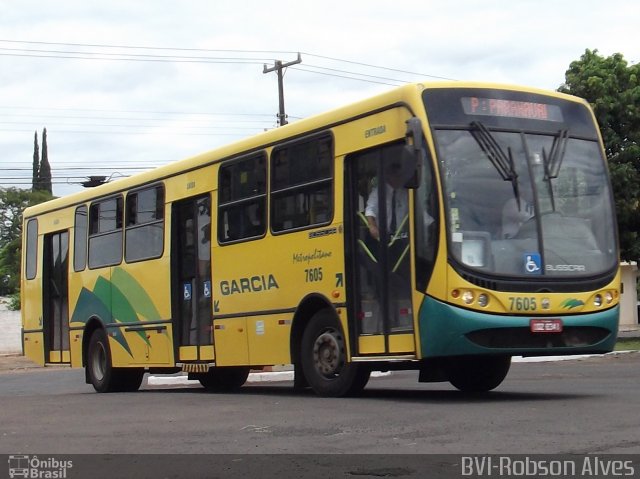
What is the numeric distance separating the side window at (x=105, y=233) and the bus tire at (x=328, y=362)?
225 inches

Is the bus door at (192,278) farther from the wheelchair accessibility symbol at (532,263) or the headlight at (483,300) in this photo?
the wheelchair accessibility symbol at (532,263)

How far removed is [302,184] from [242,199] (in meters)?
1.49

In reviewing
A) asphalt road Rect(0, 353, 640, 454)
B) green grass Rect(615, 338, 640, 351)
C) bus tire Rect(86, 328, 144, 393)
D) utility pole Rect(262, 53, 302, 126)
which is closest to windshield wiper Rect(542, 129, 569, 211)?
asphalt road Rect(0, 353, 640, 454)

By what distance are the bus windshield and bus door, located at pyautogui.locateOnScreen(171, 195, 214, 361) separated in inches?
197

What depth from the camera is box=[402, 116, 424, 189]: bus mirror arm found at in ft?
38.0

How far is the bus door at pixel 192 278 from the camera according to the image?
16.0 m

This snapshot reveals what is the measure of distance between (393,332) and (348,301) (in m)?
0.81

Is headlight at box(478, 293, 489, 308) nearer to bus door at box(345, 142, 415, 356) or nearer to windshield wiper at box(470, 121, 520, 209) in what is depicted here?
bus door at box(345, 142, 415, 356)

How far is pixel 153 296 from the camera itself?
56.7ft
